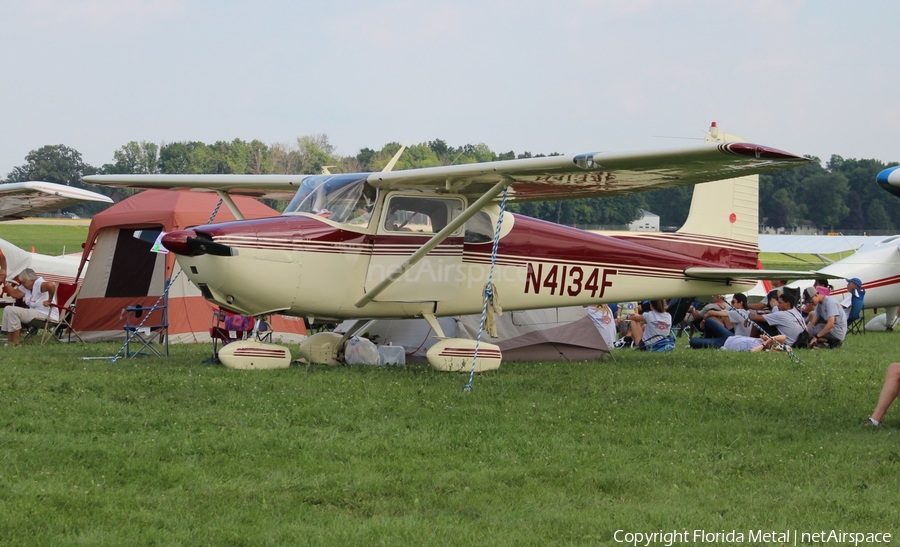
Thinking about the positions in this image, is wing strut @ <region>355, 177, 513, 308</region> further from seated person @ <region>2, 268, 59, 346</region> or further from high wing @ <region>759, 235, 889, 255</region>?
high wing @ <region>759, 235, 889, 255</region>

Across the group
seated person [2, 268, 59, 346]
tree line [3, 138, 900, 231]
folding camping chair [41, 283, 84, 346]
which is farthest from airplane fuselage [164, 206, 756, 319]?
tree line [3, 138, 900, 231]

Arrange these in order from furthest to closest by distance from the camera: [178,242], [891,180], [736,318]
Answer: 1. [736,318]
2. [178,242]
3. [891,180]

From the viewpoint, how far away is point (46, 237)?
6462cm

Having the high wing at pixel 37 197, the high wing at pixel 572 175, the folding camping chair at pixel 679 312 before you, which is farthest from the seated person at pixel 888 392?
the high wing at pixel 37 197

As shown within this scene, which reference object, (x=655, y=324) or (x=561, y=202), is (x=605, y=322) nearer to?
(x=655, y=324)

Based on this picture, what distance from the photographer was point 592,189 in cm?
1082

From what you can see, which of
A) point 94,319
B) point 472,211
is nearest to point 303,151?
point 94,319

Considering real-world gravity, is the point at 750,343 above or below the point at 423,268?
below

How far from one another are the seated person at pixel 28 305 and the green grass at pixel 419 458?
14.4 ft

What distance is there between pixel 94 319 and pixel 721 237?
10.6m

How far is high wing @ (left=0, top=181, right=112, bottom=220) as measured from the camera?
48.1 feet

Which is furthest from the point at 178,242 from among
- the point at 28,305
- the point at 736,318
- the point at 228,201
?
the point at 736,318

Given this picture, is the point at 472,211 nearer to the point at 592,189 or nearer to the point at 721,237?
the point at 592,189

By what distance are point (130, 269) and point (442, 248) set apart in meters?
7.02
